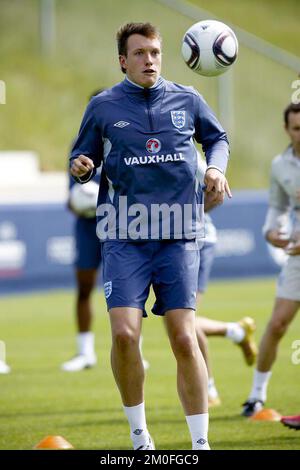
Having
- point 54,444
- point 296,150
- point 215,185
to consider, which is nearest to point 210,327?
point 296,150

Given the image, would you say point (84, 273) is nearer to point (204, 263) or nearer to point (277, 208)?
point (204, 263)

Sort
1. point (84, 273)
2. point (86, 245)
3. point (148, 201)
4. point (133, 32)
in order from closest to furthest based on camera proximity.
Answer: point (148, 201) < point (133, 32) < point (86, 245) < point (84, 273)

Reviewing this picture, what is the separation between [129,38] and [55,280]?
529 inches

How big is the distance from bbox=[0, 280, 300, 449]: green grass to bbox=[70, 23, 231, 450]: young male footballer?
3.73 ft

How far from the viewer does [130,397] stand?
22.2ft

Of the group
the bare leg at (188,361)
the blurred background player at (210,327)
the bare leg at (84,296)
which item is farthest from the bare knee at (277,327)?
the bare leg at (84,296)

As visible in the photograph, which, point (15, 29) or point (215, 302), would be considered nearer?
point (215, 302)

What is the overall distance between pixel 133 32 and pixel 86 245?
16.4 feet

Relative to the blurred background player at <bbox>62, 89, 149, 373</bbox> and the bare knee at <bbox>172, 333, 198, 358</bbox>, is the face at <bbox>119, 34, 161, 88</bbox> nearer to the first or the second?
the bare knee at <bbox>172, 333, 198, 358</bbox>

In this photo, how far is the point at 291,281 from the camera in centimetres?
851

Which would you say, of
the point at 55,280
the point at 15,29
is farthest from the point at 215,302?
the point at 15,29

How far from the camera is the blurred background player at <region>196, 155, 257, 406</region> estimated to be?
8969mm

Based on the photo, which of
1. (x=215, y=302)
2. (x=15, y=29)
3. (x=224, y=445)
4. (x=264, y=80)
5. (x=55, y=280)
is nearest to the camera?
(x=224, y=445)
